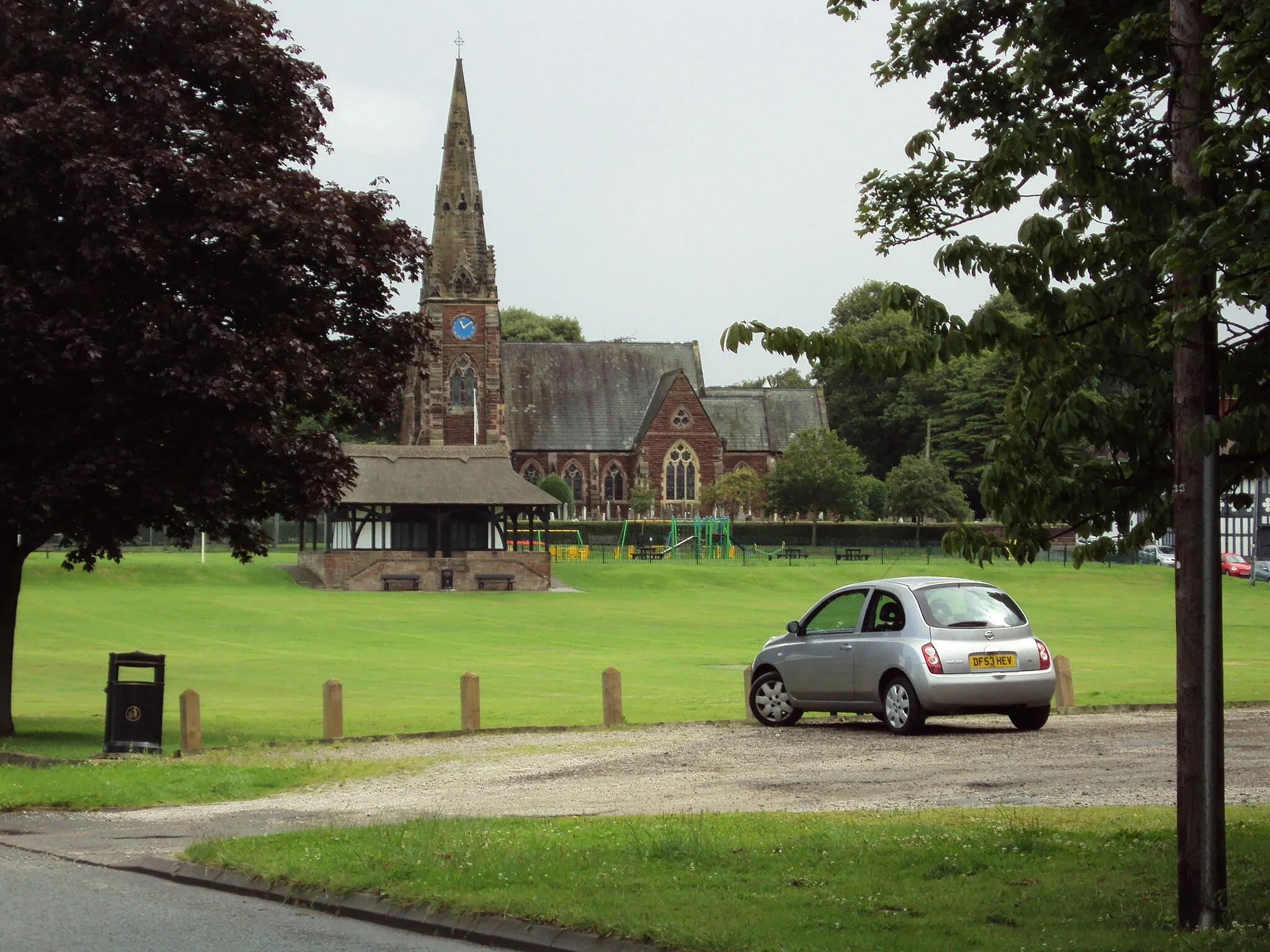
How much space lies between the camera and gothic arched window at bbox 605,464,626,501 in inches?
4230

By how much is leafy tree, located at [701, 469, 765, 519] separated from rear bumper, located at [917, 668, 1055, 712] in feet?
271

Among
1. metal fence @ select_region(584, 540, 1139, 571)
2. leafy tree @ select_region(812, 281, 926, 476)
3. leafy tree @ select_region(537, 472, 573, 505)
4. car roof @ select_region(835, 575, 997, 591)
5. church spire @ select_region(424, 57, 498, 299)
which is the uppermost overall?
church spire @ select_region(424, 57, 498, 299)

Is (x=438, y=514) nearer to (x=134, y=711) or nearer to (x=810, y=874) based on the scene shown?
(x=134, y=711)

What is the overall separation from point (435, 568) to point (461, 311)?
118 ft

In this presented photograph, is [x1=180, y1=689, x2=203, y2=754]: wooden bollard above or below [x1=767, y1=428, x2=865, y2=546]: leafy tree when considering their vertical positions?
below

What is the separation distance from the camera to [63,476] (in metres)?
16.8

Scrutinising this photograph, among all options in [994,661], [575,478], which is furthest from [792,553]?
[994,661]

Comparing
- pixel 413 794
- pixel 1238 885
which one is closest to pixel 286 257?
pixel 413 794

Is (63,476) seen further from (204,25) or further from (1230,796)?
(1230,796)

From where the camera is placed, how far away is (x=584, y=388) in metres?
110

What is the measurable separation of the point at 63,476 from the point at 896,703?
9.28 m

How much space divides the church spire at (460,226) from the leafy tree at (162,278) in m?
74.8

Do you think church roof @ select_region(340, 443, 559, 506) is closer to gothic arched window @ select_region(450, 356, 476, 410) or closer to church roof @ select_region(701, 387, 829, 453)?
gothic arched window @ select_region(450, 356, 476, 410)

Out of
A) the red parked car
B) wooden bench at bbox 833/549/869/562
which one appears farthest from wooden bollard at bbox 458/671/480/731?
the red parked car
